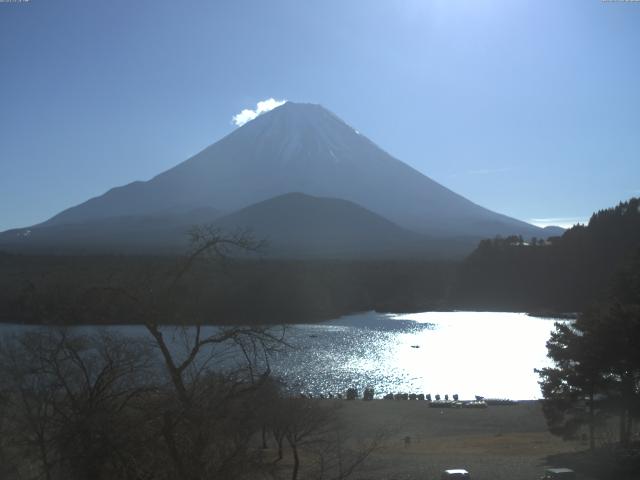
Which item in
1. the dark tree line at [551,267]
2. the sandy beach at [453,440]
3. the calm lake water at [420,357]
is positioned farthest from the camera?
the dark tree line at [551,267]

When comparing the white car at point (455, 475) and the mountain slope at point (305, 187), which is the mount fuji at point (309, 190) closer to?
the mountain slope at point (305, 187)

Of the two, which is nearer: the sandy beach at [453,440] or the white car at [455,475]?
the white car at [455,475]

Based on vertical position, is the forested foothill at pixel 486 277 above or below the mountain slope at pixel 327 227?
below

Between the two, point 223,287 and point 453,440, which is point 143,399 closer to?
point 223,287

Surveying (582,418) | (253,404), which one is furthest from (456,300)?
(253,404)

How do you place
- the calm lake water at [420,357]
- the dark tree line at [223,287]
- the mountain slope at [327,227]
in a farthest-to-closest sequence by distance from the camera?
the mountain slope at [327,227] < the calm lake water at [420,357] < the dark tree line at [223,287]

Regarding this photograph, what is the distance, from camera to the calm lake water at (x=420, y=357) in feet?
66.9

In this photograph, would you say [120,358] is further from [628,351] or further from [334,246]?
[334,246]

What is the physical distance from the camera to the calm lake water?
66.9 ft

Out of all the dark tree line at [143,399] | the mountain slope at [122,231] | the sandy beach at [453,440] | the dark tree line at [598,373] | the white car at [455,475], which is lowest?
the sandy beach at [453,440]

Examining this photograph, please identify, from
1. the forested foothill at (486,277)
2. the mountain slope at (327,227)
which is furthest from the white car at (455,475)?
the mountain slope at (327,227)

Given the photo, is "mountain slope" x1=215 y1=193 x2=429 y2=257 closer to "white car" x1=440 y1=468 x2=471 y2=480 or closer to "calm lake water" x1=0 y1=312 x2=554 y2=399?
"calm lake water" x1=0 y1=312 x2=554 y2=399

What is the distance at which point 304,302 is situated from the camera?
104 feet

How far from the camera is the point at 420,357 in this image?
26.2 m
